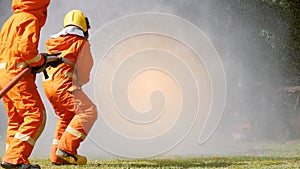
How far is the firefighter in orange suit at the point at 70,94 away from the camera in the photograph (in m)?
5.88

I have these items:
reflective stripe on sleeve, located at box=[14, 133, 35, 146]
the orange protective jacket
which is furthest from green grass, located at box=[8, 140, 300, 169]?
the orange protective jacket

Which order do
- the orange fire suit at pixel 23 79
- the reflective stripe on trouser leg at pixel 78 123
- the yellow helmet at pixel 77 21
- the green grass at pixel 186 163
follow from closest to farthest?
1. the orange fire suit at pixel 23 79
2. the green grass at pixel 186 163
3. the reflective stripe on trouser leg at pixel 78 123
4. the yellow helmet at pixel 77 21

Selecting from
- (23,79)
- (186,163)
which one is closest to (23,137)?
(23,79)

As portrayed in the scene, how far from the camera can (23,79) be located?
5.13 m

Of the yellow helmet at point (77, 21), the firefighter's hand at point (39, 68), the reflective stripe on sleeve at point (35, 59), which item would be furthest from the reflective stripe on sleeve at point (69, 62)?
the reflective stripe on sleeve at point (35, 59)

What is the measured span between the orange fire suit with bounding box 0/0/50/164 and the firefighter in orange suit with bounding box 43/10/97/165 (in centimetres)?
70

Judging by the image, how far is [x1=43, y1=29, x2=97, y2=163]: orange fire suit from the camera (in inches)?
232

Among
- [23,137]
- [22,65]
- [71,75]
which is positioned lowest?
[23,137]

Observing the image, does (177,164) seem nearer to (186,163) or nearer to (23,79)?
(186,163)

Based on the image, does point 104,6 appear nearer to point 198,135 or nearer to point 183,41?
point 183,41

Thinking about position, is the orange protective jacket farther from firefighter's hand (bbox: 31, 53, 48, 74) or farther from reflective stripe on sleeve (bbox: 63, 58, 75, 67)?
firefighter's hand (bbox: 31, 53, 48, 74)

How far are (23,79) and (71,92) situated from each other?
84cm

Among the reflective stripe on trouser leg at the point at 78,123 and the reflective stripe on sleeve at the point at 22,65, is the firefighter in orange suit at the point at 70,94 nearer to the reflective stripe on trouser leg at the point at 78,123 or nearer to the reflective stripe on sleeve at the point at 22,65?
the reflective stripe on trouser leg at the point at 78,123

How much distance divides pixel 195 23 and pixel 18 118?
450 inches
